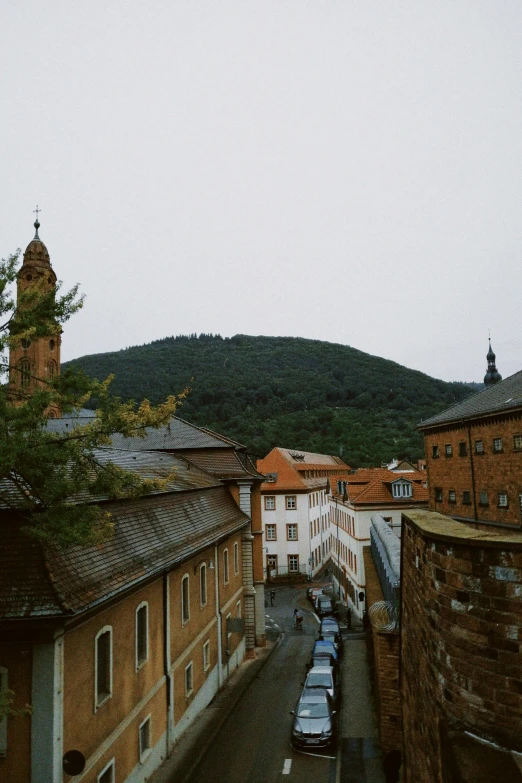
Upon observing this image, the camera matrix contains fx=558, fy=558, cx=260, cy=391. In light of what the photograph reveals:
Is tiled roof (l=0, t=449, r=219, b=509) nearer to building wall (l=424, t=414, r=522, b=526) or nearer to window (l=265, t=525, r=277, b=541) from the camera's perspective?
building wall (l=424, t=414, r=522, b=526)

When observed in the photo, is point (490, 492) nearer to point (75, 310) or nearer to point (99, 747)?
point (99, 747)

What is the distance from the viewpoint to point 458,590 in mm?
3811

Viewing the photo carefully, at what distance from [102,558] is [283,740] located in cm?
1023

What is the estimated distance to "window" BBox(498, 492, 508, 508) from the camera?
31.1 m

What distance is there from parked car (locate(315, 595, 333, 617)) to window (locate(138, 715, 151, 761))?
2425cm

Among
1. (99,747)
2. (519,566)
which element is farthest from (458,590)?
(99,747)

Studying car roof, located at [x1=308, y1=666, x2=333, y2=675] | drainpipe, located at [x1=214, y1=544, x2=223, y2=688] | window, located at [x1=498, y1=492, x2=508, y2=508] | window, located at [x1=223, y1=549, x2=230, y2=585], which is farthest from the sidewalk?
window, located at [x1=498, y1=492, x2=508, y2=508]

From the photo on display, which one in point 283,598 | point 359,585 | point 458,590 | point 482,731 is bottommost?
point 283,598

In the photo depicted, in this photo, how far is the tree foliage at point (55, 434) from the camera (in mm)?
8234

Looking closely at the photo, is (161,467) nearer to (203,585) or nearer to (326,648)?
(203,585)

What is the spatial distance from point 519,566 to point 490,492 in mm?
32007

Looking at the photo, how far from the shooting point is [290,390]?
5143 inches

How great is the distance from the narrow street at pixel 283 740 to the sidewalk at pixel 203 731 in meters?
0.22

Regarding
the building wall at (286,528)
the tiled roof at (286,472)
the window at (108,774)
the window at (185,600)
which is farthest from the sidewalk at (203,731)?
the tiled roof at (286,472)
